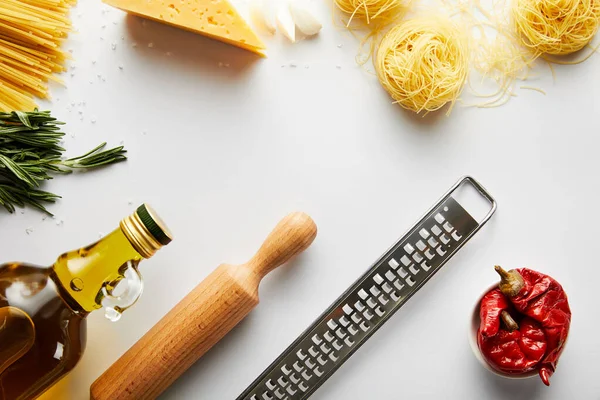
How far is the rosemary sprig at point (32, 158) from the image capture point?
117 cm

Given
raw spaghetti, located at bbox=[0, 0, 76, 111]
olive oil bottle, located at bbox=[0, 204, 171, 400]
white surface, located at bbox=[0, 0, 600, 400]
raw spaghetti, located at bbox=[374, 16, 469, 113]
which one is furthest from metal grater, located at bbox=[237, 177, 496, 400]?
raw spaghetti, located at bbox=[0, 0, 76, 111]

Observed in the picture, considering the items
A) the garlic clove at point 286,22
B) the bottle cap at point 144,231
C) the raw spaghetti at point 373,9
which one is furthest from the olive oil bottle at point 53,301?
the raw spaghetti at point 373,9

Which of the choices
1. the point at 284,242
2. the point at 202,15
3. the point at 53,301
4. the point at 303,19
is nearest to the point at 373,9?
the point at 303,19

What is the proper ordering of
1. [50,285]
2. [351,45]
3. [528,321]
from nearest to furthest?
[50,285]
[528,321]
[351,45]

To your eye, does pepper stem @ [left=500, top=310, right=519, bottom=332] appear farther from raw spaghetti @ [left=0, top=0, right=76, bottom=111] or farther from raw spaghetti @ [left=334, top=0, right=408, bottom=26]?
raw spaghetti @ [left=0, top=0, right=76, bottom=111]

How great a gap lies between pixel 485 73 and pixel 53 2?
87cm

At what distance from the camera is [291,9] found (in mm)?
1236

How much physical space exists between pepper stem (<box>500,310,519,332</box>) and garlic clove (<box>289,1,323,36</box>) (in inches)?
26.0

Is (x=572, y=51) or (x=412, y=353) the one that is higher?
(x=572, y=51)

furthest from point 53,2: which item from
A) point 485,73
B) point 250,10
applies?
point 485,73

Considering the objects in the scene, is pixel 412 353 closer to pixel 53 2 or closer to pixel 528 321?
pixel 528 321

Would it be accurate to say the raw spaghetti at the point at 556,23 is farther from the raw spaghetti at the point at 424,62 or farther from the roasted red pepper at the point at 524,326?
the roasted red pepper at the point at 524,326

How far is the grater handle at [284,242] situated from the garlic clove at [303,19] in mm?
379

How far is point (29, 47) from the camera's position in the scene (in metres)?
1.20
